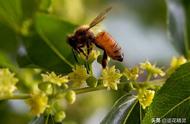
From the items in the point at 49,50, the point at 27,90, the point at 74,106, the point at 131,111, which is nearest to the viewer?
the point at 131,111

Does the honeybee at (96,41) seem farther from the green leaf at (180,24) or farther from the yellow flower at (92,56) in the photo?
the green leaf at (180,24)

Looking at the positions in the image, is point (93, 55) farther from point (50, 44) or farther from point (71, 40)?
point (50, 44)

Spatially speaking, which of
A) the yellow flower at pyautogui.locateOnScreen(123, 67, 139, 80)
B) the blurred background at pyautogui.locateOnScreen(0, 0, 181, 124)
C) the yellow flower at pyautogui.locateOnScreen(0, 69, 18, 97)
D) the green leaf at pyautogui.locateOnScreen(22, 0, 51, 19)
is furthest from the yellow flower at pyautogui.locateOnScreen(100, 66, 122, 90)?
the blurred background at pyautogui.locateOnScreen(0, 0, 181, 124)

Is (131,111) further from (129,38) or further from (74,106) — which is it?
(129,38)

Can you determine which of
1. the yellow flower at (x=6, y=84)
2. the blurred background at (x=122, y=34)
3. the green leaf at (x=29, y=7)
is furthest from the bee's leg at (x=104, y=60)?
the blurred background at (x=122, y=34)

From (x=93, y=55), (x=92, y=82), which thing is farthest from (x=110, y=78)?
(x=93, y=55)

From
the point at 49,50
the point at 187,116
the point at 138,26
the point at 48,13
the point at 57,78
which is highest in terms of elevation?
the point at 138,26

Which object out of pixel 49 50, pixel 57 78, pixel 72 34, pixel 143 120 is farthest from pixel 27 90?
pixel 143 120
